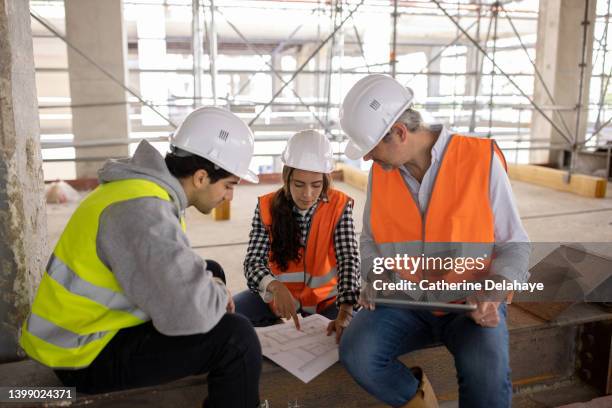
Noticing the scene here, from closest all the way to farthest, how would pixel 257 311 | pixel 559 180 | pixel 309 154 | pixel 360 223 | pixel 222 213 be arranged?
pixel 309 154
pixel 257 311
pixel 360 223
pixel 222 213
pixel 559 180

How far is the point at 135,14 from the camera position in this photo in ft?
36.6

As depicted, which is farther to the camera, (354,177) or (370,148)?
(354,177)

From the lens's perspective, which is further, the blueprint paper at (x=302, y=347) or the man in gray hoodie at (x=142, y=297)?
the blueprint paper at (x=302, y=347)

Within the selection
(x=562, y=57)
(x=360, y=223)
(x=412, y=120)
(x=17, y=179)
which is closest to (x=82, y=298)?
(x=17, y=179)

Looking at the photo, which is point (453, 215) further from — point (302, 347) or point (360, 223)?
point (360, 223)

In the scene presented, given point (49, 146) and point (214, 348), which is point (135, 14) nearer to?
point (49, 146)

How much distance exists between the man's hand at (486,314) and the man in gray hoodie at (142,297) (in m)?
0.73

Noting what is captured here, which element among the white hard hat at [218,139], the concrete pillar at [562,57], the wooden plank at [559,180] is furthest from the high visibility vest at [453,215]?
the concrete pillar at [562,57]

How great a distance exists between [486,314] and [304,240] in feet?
2.93

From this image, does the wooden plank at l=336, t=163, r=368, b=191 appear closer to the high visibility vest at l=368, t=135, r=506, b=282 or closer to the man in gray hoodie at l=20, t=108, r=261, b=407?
the high visibility vest at l=368, t=135, r=506, b=282

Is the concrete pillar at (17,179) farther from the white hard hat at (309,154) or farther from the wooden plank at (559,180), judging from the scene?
the wooden plank at (559,180)

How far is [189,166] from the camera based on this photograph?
5.41 ft

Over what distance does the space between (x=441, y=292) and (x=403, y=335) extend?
0.70 feet

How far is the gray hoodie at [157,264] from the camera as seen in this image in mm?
1378
